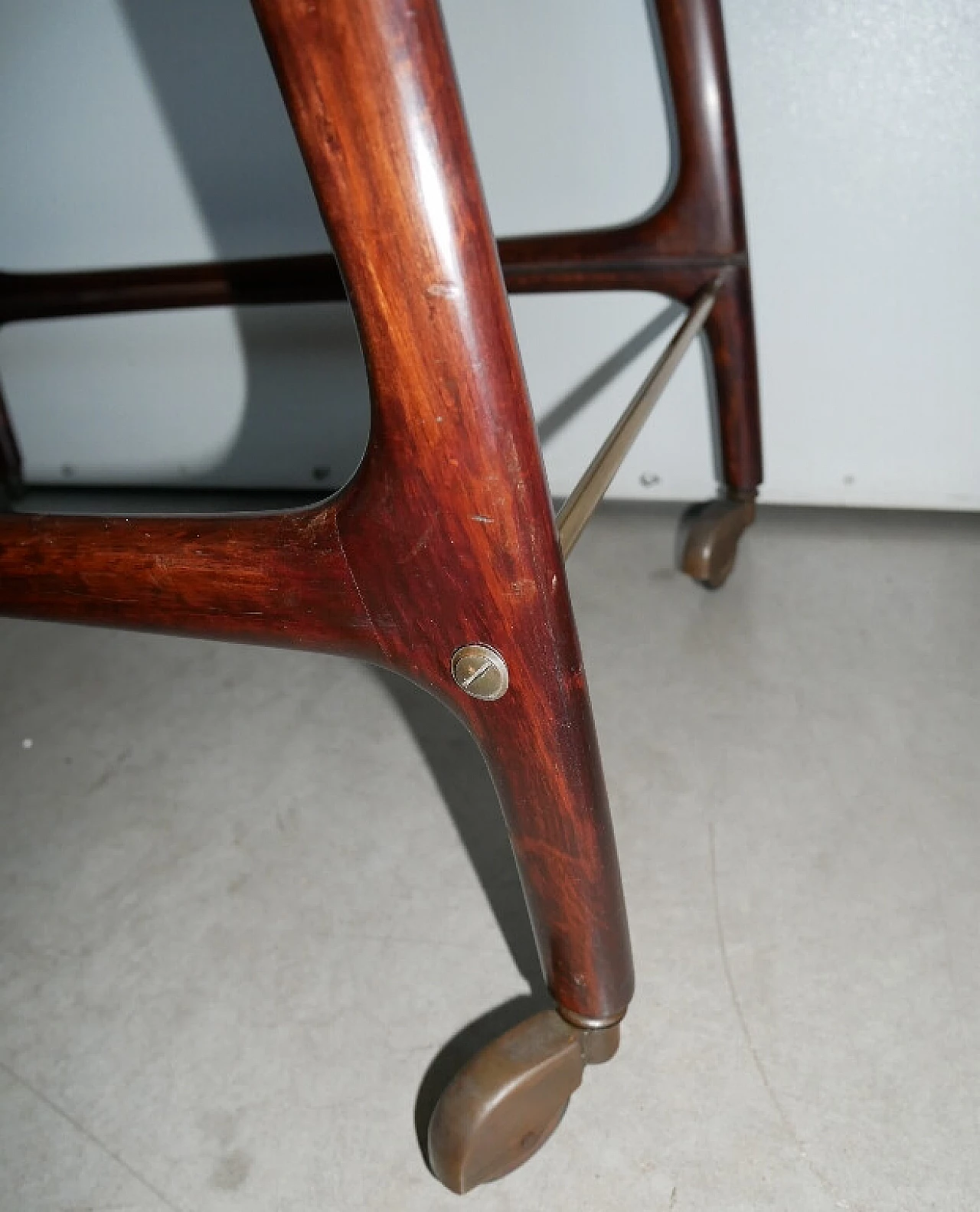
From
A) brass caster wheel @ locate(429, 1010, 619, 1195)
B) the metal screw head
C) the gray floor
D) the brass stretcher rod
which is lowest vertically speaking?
the gray floor

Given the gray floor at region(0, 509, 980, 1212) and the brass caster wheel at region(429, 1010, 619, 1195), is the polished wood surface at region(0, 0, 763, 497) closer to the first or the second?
the gray floor at region(0, 509, 980, 1212)

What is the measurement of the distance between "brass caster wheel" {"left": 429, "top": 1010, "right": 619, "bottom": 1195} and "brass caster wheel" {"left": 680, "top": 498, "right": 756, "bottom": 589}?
18.1 inches

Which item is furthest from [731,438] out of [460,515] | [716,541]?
[460,515]

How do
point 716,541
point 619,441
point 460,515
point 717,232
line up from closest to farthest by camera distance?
point 460,515, point 619,441, point 717,232, point 716,541

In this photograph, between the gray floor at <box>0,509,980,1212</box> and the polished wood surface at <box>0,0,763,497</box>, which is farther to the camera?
the polished wood surface at <box>0,0,763,497</box>

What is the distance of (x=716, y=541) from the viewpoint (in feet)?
2.85

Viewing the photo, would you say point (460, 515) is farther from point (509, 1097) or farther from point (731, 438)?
point (731, 438)

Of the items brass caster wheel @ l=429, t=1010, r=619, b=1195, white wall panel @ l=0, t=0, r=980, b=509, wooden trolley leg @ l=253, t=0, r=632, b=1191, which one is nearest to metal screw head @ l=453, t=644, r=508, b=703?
wooden trolley leg @ l=253, t=0, r=632, b=1191

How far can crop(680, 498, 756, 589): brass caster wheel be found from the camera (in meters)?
0.87

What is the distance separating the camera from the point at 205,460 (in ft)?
3.92

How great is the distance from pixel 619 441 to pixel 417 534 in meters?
0.23

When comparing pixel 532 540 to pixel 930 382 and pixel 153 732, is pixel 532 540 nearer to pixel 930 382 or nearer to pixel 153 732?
pixel 153 732

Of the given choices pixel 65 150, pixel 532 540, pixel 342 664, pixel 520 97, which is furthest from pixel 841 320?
pixel 65 150

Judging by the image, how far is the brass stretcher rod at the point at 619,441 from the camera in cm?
48
